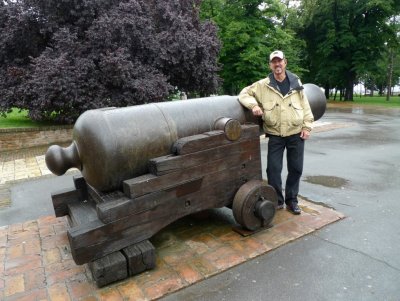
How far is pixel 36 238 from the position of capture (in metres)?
3.58

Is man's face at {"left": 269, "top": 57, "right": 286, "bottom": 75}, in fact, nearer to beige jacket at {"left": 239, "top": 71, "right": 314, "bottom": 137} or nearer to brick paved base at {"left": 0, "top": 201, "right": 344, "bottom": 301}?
beige jacket at {"left": 239, "top": 71, "right": 314, "bottom": 137}

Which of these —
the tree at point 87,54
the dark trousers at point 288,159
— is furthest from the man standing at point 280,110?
the tree at point 87,54

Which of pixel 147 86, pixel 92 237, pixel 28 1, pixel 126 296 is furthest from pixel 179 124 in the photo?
pixel 28 1

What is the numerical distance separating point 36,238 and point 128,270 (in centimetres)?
142

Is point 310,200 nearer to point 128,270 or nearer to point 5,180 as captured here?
point 128,270

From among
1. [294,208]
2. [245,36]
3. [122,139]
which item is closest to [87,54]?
[122,139]

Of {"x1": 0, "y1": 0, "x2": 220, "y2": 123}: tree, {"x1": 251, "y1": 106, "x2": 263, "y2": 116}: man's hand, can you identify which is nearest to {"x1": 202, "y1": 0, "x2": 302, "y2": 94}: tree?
{"x1": 0, "y1": 0, "x2": 220, "y2": 123}: tree

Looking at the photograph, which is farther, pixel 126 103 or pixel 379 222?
pixel 126 103

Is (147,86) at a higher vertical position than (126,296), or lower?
higher

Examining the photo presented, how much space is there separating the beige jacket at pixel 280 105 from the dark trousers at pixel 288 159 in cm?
10

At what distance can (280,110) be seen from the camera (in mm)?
3557

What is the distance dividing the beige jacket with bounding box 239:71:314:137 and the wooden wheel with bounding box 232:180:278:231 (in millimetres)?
A: 677

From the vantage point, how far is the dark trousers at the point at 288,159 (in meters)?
3.69

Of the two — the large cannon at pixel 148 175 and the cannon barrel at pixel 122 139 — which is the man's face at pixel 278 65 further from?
the cannon barrel at pixel 122 139
